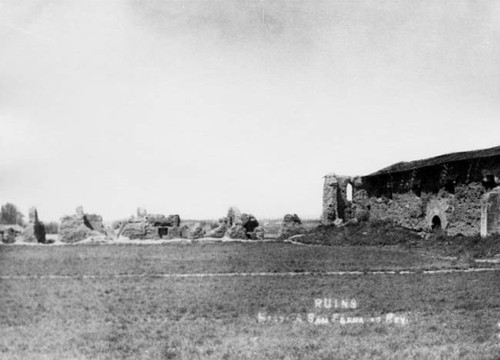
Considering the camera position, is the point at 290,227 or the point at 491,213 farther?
the point at 290,227

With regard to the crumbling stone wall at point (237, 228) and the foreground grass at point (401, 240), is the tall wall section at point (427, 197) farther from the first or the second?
the crumbling stone wall at point (237, 228)

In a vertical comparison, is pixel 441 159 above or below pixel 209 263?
above

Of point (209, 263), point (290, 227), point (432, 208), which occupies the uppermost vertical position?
point (432, 208)

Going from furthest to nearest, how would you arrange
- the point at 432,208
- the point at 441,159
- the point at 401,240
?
the point at 432,208 < the point at 441,159 < the point at 401,240

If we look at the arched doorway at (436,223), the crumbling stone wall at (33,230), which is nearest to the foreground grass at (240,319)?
the arched doorway at (436,223)

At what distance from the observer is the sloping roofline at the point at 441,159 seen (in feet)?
76.7

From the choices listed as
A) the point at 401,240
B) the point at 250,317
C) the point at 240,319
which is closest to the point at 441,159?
the point at 401,240

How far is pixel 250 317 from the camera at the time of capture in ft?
26.5

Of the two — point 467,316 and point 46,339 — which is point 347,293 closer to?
point 467,316

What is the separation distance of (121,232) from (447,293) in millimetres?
25465

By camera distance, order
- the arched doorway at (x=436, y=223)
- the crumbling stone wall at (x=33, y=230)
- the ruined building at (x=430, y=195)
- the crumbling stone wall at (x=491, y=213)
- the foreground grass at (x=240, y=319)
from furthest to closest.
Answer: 1. the crumbling stone wall at (x=33, y=230)
2. the arched doorway at (x=436, y=223)
3. the ruined building at (x=430, y=195)
4. the crumbling stone wall at (x=491, y=213)
5. the foreground grass at (x=240, y=319)

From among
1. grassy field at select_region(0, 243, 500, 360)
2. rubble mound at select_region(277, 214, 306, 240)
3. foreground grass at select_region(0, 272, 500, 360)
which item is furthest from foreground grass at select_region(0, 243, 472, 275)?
rubble mound at select_region(277, 214, 306, 240)

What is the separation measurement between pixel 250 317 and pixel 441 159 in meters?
22.1

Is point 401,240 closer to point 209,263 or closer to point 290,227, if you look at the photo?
point 290,227
